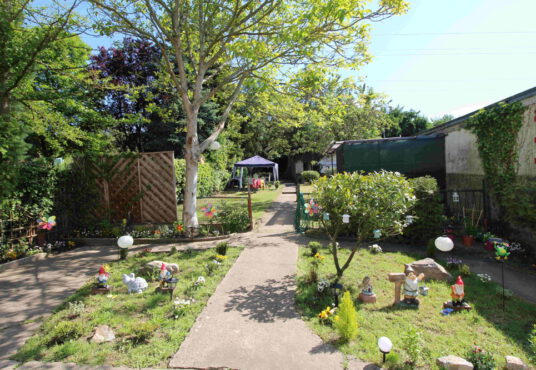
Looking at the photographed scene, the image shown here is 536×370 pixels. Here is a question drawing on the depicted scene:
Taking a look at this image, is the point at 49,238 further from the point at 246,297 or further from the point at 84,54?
the point at 84,54

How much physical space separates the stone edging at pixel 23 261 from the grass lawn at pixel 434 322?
637cm

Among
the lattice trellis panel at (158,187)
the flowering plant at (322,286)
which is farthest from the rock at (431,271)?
the lattice trellis panel at (158,187)

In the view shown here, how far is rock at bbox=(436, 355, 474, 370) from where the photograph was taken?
2833 mm

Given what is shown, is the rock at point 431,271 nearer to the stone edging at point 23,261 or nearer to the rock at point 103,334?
the rock at point 103,334

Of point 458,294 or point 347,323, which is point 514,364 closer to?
point 458,294

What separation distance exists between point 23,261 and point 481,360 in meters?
8.66

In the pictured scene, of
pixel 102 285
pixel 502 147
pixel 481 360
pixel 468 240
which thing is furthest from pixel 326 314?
pixel 502 147

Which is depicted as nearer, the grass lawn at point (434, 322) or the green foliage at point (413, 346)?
the green foliage at point (413, 346)

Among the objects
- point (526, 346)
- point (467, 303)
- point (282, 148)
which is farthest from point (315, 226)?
point (282, 148)

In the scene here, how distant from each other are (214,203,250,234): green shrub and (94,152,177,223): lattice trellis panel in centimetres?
170

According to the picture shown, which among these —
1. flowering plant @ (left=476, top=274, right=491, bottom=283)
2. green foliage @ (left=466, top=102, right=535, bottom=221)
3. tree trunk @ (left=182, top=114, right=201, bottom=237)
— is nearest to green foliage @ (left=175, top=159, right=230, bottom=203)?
tree trunk @ (left=182, top=114, right=201, bottom=237)

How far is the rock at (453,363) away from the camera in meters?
2.83

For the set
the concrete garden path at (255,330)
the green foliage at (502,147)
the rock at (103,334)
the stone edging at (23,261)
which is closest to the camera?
the concrete garden path at (255,330)

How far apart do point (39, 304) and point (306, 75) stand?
24.3 ft
